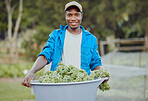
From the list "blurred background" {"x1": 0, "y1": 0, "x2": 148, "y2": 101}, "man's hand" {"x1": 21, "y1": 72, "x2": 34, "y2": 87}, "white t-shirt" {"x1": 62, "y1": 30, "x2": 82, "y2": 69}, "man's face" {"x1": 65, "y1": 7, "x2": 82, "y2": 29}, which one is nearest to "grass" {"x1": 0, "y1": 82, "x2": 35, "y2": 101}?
"blurred background" {"x1": 0, "y1": 0, "x2": 148, "y2": 101}

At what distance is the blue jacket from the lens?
2.33 meters

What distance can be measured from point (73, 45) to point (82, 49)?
3.7 inches

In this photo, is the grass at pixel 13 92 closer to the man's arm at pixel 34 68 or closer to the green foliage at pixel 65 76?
the man's arm at pixel 34 68

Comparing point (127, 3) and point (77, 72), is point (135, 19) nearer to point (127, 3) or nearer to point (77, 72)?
point (127, 3)

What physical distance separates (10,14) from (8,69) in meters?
9.53

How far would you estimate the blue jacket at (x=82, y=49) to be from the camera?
7.63 ft

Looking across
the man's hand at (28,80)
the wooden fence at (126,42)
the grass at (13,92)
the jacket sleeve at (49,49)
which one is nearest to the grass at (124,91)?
the grass at (13,92)

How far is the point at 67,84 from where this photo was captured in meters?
1.72

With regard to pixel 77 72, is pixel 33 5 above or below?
above

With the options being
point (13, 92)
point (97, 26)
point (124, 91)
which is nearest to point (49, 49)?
point (124, 91)

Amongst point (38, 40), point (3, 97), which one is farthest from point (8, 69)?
point (38, 40)

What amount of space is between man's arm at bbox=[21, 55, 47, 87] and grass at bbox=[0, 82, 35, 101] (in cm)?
463

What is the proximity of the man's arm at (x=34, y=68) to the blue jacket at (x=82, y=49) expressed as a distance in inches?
5.5

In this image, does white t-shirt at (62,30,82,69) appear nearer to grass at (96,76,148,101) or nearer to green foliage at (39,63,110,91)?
green foliage at (39,63,110,91)
